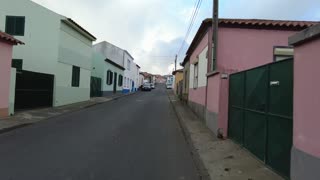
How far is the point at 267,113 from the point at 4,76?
13002 millimetres

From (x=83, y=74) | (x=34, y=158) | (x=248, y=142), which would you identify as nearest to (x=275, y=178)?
(x=248, y=142)

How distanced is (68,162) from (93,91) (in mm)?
30707

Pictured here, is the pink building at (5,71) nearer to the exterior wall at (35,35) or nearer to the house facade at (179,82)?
the exterior wall at (35,35)

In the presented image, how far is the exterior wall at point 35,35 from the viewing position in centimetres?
2388

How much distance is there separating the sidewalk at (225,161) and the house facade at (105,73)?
99.8ft

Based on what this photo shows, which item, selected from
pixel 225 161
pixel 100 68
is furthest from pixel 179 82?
pixel 225 161

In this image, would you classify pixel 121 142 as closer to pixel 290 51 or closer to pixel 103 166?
pixel 103 166

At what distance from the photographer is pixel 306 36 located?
215 inches

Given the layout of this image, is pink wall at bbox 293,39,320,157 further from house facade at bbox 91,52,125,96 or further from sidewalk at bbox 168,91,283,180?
house facade at bbox 91,52,125,96

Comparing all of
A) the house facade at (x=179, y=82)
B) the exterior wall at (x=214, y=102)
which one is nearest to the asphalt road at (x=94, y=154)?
the exterior wall at (x=214, y=102)

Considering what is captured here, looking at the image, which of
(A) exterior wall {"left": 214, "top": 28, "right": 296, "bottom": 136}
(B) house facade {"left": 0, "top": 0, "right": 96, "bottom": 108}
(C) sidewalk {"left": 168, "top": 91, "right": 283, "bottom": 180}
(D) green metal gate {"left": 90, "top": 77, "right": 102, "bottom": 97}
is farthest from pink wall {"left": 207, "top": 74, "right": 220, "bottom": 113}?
(D) green metal gate {"left": 90, "top": 77, "right": 102, "bottom": 97}

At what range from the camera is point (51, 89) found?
79.0 ft

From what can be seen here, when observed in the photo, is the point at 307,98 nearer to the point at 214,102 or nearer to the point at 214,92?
the point at 214,102

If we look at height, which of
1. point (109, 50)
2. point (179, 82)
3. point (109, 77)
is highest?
point (109, 50)
